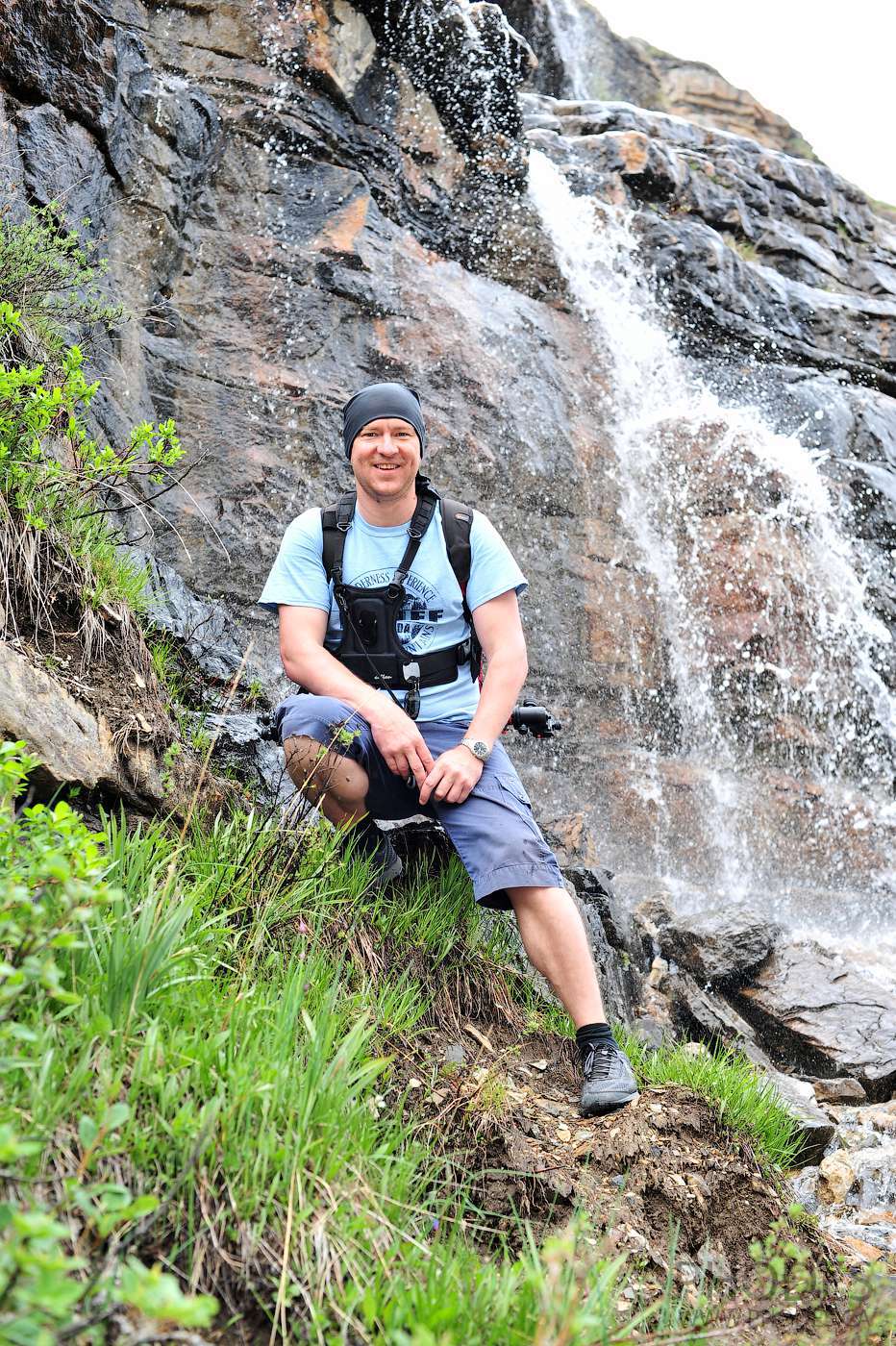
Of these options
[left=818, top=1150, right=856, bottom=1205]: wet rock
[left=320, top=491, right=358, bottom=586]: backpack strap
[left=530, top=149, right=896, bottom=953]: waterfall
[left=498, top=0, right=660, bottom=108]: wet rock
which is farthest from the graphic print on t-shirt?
[left=498, top=0, right=660, bottom=108]: wet rock

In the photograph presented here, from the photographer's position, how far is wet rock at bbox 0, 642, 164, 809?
3.28 metres

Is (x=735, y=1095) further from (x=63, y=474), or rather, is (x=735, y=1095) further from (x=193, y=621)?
(x=193, y=621)

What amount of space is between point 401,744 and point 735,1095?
1.81 metres

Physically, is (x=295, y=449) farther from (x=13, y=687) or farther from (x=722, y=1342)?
(x=722, y=1342)

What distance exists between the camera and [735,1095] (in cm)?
383

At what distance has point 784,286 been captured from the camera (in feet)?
49.2

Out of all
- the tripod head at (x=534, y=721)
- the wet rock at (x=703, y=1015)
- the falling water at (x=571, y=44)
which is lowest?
the wet rock at (x=703, y=1015)

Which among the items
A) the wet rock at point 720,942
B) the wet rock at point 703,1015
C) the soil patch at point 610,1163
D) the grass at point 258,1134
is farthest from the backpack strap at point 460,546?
the wet rock at point 720,942

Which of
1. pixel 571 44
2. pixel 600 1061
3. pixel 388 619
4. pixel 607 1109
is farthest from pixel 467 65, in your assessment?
pixel 571 44

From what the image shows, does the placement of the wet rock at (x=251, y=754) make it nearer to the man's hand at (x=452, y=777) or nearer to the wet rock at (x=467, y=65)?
the man's hand at (x=452, y=777)

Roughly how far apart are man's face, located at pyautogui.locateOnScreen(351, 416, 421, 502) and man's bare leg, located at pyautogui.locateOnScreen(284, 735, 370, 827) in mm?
1076

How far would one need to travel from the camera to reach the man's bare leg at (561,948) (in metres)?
3.71

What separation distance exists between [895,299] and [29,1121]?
→ 19.0m

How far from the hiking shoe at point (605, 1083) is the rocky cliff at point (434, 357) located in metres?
3.05
